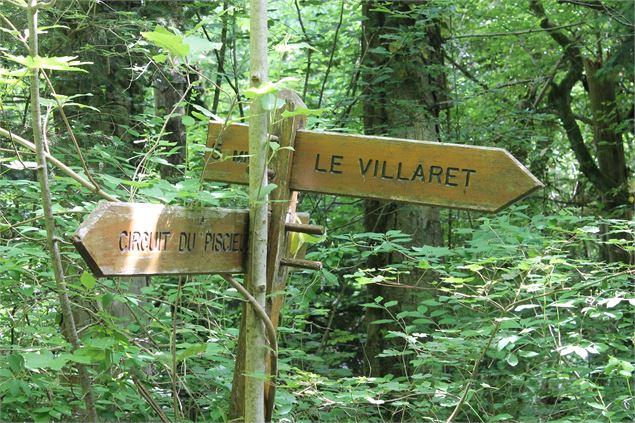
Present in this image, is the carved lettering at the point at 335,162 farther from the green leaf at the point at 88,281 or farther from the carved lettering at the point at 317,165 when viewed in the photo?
the green leaf at the point at 88,281

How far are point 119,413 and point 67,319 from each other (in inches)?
37.0

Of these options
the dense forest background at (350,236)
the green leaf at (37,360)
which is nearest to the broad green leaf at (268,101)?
the dense forest background at (350,236)

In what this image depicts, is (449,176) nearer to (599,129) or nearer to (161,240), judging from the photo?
(161,240)

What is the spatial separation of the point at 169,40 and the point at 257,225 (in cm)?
57

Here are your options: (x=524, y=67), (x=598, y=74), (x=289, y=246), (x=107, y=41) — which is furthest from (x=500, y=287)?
(x=524, y=67)

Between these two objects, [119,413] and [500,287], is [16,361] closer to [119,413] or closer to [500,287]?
[119,413]

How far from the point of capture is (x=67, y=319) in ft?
7.23

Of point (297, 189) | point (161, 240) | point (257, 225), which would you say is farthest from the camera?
point (297, 189)

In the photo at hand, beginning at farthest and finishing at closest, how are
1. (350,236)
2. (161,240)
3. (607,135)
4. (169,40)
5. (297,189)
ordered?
(607,135), (350,236), (297,189), (161,240), (169,40)

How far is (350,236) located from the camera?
12.5 feet

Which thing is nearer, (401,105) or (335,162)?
(335,162)

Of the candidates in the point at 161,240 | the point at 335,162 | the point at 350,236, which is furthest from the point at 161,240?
the point at 350,236

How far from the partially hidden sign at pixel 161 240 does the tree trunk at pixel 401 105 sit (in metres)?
3.01

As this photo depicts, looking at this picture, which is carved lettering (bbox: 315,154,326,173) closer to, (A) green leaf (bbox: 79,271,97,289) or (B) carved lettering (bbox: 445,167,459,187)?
(B) carved lettering (bbox: 445,167,459,187)
